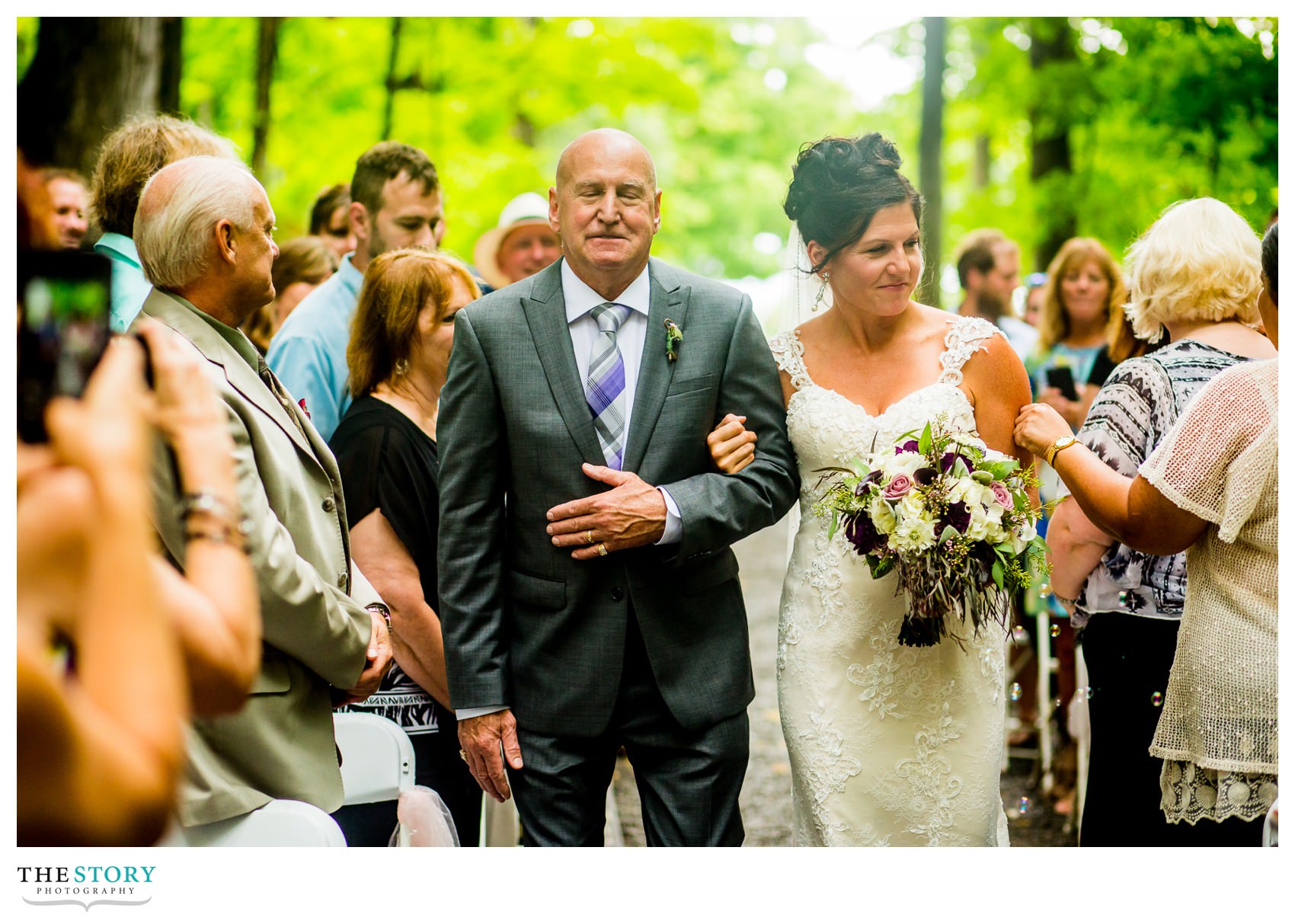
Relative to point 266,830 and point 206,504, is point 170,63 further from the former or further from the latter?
point 206,504

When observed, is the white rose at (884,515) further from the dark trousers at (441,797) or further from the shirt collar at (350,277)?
the shirt collar at (350,277)

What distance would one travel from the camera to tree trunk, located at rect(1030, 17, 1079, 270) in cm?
1109

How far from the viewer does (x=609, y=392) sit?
3355mm

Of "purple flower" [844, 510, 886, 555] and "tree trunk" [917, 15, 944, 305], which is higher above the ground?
"tree trunk" [917, 15, 944, 305]

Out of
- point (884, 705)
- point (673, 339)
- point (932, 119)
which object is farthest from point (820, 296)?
point (932, 119)

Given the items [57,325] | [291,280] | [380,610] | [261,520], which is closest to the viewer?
[57,325]

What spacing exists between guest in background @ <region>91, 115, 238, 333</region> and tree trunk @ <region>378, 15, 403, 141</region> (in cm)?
822

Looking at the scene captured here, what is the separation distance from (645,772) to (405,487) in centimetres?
117

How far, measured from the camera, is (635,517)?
3170 millimetres

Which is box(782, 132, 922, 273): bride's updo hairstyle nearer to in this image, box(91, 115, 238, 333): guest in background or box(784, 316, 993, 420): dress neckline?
box(784, 316, 993, 420): dress neckline

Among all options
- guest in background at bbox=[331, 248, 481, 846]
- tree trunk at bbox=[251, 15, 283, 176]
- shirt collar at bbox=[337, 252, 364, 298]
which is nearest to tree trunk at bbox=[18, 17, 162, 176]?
shirt collar at bbox=[337, 252, 364, 298]

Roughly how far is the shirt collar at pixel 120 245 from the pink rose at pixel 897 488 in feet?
8.04

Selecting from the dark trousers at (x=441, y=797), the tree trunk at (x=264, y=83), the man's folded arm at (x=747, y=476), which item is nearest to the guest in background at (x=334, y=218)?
the dark trousers at (x=441, y=797)

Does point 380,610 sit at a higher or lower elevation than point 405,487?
lower
